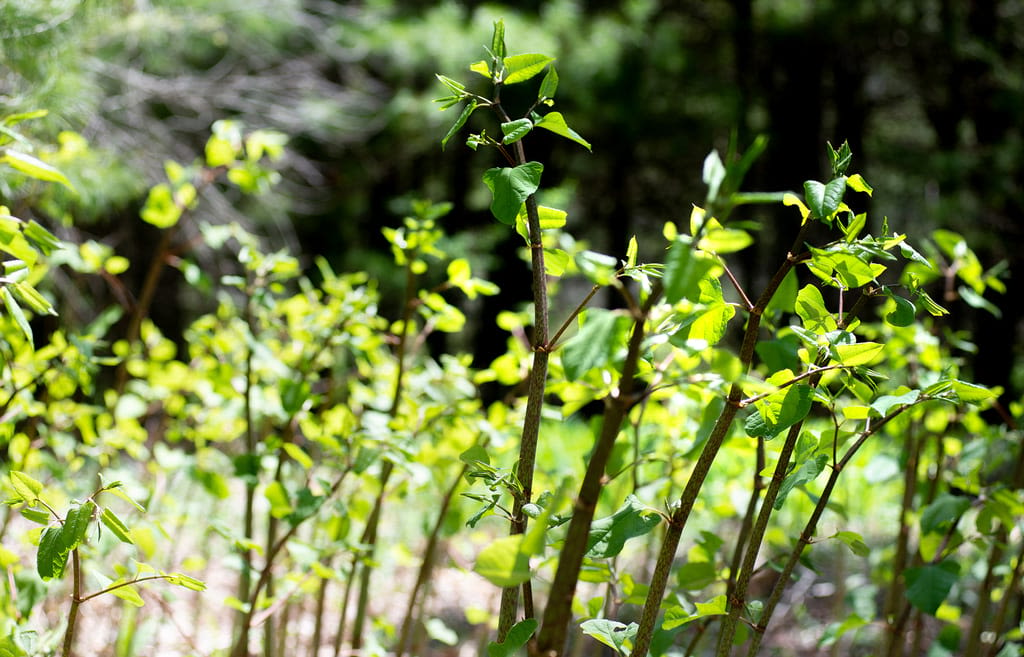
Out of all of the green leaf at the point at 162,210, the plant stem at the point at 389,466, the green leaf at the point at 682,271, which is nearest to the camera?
the green leaf at the point at 682,271

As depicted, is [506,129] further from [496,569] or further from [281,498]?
[281,498]

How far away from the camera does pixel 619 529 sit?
0.70 metres

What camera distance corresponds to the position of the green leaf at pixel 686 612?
75cm

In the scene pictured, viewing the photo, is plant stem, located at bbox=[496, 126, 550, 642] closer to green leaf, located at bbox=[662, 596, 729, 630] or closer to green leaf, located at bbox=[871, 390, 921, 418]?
green leaf, located at bbox=[662, 596, 729, 630]

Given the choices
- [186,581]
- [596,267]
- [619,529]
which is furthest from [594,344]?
[186,581]

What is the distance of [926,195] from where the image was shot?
6.17m

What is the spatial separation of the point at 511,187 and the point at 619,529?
12.6 inches

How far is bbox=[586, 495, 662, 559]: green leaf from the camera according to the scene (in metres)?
0.69

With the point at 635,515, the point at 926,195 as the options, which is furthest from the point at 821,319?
the point at 926,195

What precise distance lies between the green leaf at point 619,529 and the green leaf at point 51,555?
47cm

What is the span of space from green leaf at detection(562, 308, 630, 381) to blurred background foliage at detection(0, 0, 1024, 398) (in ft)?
10.4

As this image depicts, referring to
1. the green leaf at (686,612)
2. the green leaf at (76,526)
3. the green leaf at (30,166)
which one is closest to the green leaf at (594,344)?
the green leaf at (686,612)

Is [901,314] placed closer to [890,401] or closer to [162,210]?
[890,401]

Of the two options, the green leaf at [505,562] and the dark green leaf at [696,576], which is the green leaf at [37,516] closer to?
the green leaf at [505,562]
